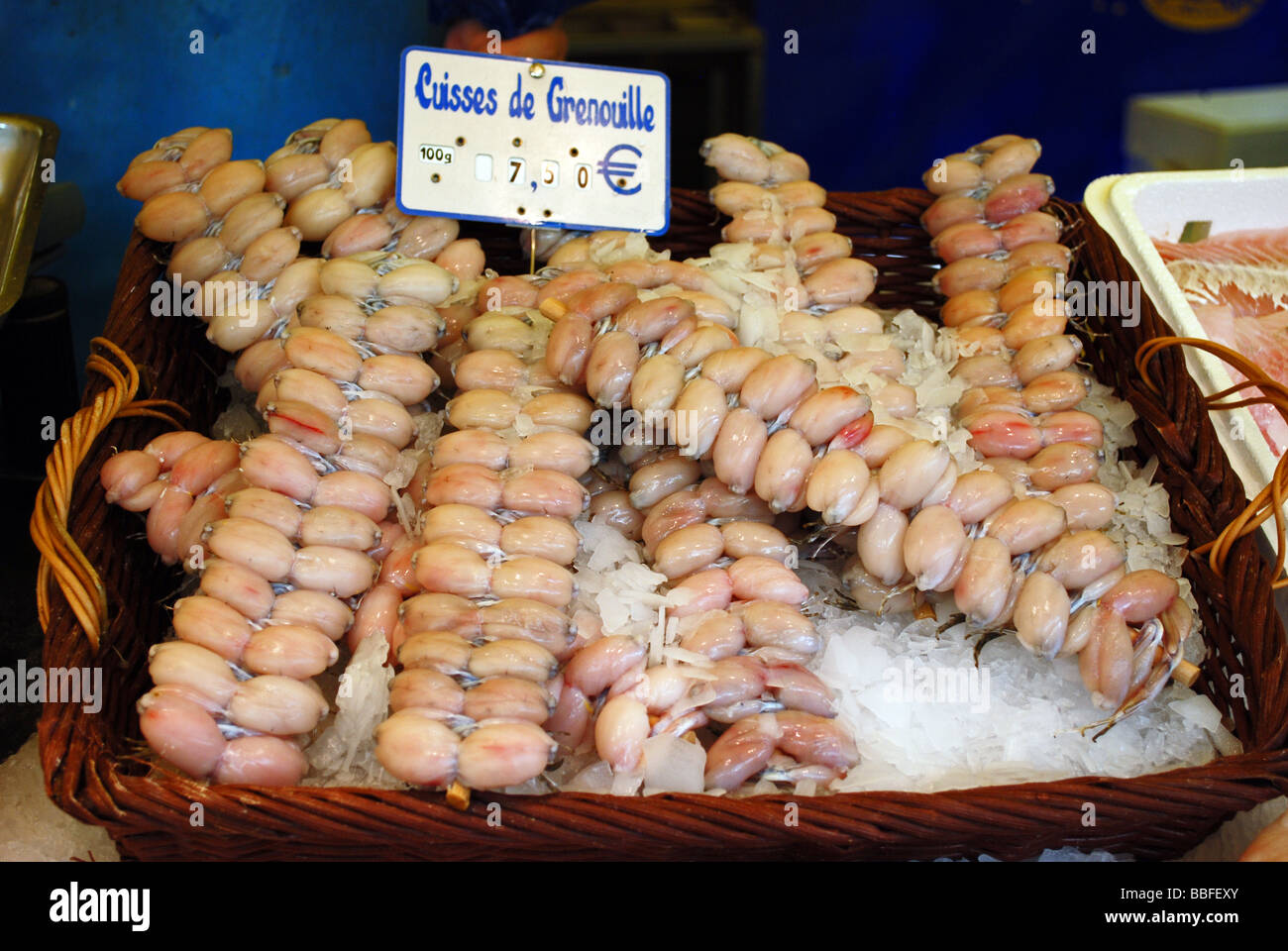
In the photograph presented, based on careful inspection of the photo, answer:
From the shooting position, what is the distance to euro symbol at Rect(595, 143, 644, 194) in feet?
5.83

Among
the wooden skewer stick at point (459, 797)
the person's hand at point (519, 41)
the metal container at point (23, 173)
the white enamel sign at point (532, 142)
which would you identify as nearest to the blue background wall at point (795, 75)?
the person's hand at point (519, 41)

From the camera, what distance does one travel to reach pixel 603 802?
1116mm

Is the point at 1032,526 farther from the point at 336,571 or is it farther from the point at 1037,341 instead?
the point at 336,571

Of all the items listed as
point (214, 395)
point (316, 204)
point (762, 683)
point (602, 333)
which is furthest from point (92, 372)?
point (762, 683)

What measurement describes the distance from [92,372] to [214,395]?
245 millimetres

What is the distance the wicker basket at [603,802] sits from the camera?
1.10 metres

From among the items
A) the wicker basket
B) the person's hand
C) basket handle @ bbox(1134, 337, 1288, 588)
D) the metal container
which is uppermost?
the person's hand

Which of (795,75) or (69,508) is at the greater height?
(795,75)

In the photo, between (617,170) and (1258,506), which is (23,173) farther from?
(1258,506)

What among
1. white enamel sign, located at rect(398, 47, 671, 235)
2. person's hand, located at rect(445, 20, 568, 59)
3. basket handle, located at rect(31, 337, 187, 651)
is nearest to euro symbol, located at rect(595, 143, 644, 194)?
white enamel sign, located at rect(398, 47, 671, 235)

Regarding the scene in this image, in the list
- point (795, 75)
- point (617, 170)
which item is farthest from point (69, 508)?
point (795, 75)

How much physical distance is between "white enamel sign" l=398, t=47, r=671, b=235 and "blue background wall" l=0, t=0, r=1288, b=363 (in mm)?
784

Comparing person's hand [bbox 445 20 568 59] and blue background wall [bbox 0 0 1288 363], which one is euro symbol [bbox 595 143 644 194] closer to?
person's hand [bbox 445 20 568 59]

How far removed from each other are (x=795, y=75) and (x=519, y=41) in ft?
2.96
